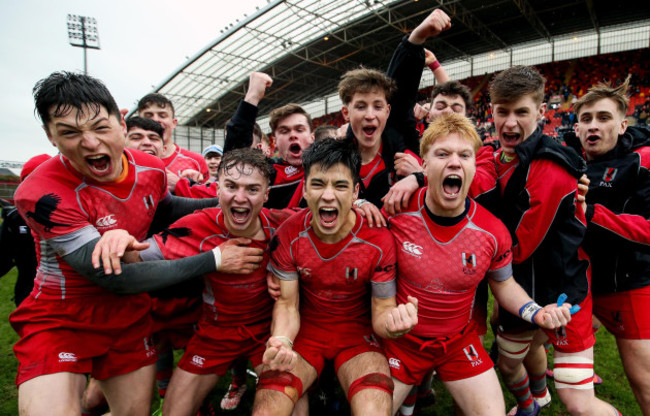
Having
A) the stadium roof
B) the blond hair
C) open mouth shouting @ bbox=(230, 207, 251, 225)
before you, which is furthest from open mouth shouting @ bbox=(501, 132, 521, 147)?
the stadium roof

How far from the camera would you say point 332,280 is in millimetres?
2656

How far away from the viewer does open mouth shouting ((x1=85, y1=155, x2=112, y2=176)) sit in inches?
90.0

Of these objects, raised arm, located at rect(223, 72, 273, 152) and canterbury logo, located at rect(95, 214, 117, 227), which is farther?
raised arm, located at rect(223, 72, 273, 152)

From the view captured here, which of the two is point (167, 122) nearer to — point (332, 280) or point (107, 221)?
point (107, 221)

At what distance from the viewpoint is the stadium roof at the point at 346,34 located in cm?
1720

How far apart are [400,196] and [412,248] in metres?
0.40

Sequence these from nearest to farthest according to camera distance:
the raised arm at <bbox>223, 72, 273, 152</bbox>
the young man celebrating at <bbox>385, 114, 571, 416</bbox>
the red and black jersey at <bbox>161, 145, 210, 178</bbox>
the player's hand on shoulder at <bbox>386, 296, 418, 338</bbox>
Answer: the player's hand on shoulder at <bbox>386, 296, 418, 338</bbox>, the young man celebrating at <bbox>385, 114, 571, 416</bbox>, the raised arm at <bbox>223, 72, 273, 152</bbox>, the red and black jersey at <bbox>161, 145, 210, 178</bbox>

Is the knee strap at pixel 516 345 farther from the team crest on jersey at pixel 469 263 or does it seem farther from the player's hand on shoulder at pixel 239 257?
the player's hand on shoulder at pixel 239 257

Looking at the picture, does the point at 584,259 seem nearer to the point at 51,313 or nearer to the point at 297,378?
the point at 297,378

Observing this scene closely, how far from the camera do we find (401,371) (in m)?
2.56

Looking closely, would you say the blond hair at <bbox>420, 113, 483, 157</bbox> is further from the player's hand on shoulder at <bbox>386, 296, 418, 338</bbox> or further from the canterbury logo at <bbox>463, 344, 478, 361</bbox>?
the canterbury logo at <bbox>463, 344, 478, 361</bbox>

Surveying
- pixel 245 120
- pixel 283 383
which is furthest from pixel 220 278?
pixel 245 120

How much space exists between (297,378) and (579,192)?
2.40 metres

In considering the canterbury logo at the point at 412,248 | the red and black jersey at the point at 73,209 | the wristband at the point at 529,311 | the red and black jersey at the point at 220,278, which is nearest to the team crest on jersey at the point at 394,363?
the canterbury logo at the point at 412,248
